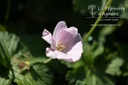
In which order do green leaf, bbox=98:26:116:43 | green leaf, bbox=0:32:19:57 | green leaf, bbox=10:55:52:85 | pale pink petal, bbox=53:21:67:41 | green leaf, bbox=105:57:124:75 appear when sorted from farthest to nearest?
green leaf, bbox=98:26:116:43, green leaf, bbox=105:57:124:75, green leaf, bbox=0:32:19:57, green leaf, bbox=10:55:52:85, pale pink petal, bbox=53:21:67:41

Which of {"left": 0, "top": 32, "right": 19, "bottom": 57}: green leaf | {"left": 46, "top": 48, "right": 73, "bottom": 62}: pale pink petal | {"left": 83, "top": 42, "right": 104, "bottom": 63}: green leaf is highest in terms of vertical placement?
{"left": 46, "top": 48, "right": 73, "bottom": 62}: pale pink petal

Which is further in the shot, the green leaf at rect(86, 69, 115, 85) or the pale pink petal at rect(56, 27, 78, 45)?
the green leaf at rect(86, 69, 115, 85)

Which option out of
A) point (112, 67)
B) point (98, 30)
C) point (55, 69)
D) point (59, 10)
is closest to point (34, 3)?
point (59, 10)

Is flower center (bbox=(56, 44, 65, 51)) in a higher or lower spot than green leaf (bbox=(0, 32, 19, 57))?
higher

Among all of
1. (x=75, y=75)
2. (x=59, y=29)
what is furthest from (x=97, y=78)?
(x=59, y=29)

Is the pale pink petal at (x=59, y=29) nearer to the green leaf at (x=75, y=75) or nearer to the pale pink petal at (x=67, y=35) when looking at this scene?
the pale pink petal at (x=67, y=35)

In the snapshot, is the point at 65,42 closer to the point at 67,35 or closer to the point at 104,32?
the point at 67,35

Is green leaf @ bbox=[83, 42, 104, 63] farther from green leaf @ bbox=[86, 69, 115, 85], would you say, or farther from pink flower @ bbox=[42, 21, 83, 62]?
pink flower @ bbox=[42, 21, 83, 62]

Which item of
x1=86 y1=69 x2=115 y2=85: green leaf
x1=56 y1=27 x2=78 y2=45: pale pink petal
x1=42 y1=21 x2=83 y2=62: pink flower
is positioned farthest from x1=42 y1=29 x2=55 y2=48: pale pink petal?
x1=86 y1=69 x2=115 y2=85: green leaf
